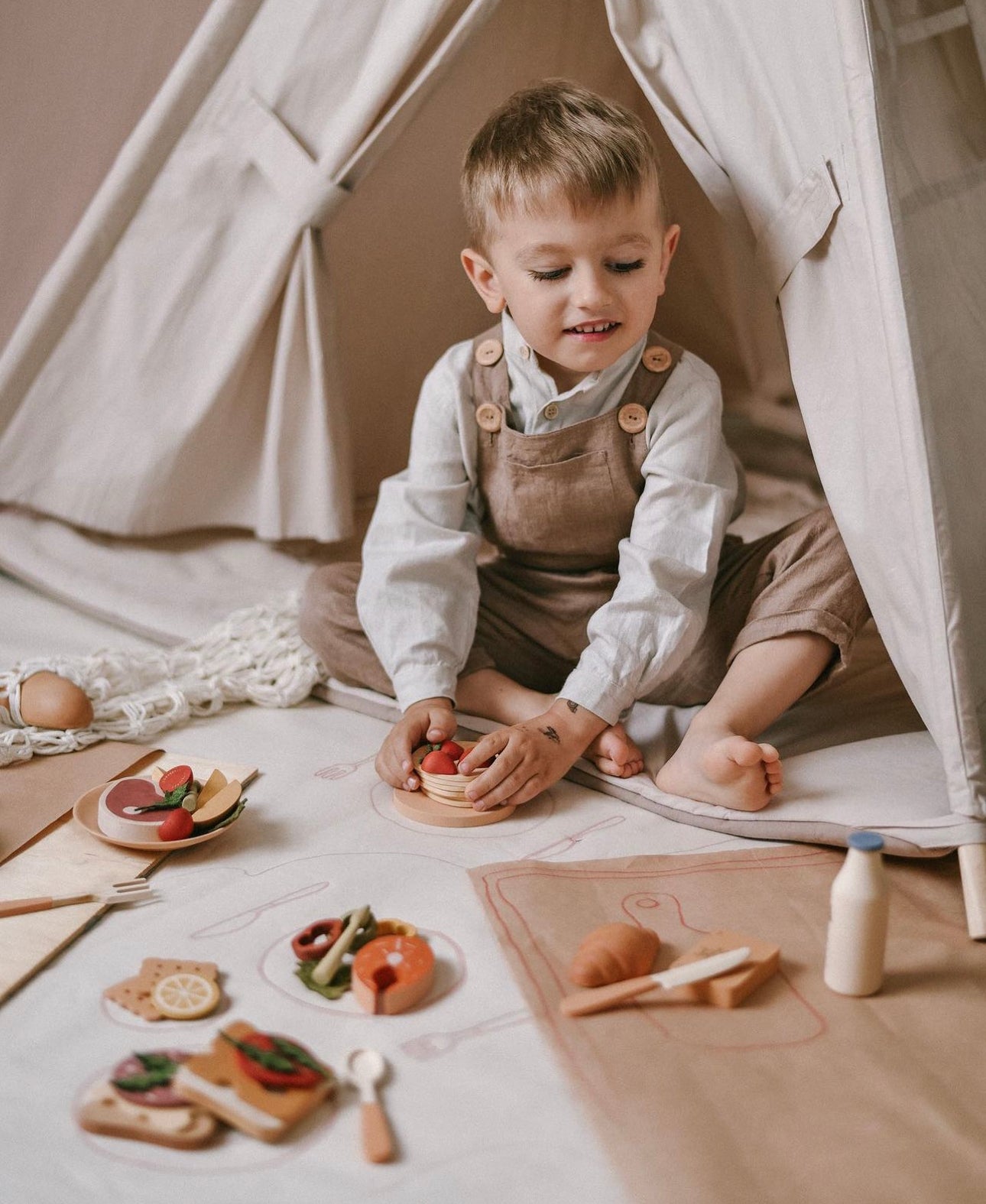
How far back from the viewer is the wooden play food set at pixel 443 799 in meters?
1.20

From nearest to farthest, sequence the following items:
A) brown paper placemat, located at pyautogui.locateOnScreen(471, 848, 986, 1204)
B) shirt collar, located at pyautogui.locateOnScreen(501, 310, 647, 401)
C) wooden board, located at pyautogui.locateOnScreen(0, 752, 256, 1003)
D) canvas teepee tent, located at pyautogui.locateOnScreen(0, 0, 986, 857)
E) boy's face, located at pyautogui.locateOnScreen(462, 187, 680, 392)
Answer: brown paper placemat, located at pyautogui.locateOnScreen(471, 848, 986, 1204), wooden board, located at pyautogui.locateOnScreen(0, 752, 256, 1003), canvas teepee tent, located at pyautogui.locateOnScreen(0, 0, 986, 857), boy's face, located at pyautogui.locateOnScreen(462, 187, 680, 392), shirt collar, located at pyautogui.locateOnScreen(501, 310, 647, 401)

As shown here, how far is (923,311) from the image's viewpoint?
3.85ft

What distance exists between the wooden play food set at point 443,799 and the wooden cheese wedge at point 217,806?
158 mm

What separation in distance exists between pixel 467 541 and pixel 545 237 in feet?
1.14

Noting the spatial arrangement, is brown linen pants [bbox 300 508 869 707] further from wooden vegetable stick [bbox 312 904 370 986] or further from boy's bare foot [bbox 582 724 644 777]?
wooden vegetable stick [bbox 312 904 370 986]

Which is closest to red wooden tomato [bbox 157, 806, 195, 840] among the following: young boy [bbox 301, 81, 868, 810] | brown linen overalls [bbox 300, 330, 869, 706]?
young boy [bbox 301, 81, 868, 810]

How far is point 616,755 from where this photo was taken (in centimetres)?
126

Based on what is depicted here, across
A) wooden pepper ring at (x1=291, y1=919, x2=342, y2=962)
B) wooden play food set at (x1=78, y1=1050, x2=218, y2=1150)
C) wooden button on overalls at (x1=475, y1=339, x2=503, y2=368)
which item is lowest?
wooden pepper ring at (x1=291, y1=919, x2=342, y2=962)

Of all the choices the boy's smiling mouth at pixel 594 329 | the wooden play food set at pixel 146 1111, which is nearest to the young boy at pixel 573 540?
the boy's smiling mouth at pixel 594 329

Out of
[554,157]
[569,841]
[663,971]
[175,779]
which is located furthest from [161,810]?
[554,157]

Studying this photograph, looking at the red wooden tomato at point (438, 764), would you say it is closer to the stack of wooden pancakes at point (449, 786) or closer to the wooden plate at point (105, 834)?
the stack of wooden pancakes at point (449, 786)

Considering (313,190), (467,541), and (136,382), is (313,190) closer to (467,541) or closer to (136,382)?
(136,382)

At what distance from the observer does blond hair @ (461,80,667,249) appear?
47.6 inches

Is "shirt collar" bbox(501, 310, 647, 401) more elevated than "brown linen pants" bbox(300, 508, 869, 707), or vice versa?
"shirt collar" bbox(501, 310, 647, 401)
